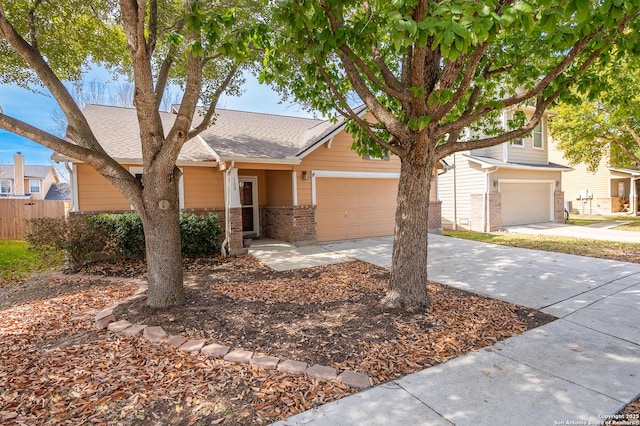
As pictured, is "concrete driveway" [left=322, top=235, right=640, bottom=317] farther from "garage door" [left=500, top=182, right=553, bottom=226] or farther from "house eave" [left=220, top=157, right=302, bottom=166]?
"garage door" [left=500, top=182, right=553, bottom=226]

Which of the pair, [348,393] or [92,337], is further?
[92,337]

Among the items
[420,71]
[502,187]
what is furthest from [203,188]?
[502,187]

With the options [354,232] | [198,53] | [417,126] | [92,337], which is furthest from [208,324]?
[354,232]

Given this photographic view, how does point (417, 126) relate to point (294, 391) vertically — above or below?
above

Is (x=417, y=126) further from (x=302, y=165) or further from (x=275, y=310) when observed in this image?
(x=302, y=165)

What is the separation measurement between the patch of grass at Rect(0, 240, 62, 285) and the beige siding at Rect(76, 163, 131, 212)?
173 cm

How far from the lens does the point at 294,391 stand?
2.81 meters

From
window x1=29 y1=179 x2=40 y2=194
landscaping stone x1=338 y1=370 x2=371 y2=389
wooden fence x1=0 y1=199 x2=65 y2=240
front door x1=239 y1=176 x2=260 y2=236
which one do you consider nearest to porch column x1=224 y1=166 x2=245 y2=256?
front door x1=239 y1=176 x2=260 y2=236

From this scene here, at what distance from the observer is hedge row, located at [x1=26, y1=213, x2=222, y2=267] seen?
7527 millimetres

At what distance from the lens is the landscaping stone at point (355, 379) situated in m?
2.89

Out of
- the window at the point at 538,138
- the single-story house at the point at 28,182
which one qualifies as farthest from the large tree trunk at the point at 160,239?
the single-story house at the point at 28,182

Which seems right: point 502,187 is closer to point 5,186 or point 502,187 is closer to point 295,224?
point 295,224

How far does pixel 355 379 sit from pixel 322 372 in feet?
1.02

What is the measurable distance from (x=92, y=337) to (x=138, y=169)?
7.00 meters
